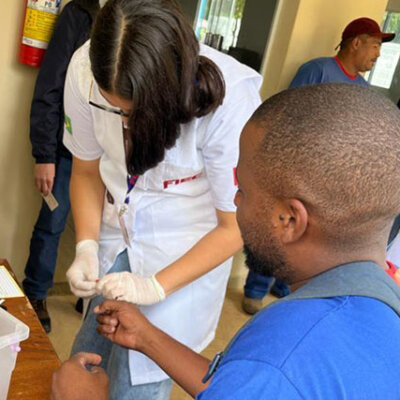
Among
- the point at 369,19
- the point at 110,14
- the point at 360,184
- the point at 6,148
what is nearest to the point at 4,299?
the point at 110,14

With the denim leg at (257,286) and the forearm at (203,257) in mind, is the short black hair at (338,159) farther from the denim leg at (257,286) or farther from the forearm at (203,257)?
the denim leg at (257,286)

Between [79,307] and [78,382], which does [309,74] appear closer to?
[79,307]

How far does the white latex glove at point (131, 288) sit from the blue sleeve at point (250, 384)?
0.56 m

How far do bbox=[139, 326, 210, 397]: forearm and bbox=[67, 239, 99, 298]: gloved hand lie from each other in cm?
23

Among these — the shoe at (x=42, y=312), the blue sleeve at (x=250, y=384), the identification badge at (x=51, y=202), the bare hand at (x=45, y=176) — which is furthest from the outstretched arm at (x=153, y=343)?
the shoe at (x=42, y=312)

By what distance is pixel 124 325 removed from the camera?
108 centimetres

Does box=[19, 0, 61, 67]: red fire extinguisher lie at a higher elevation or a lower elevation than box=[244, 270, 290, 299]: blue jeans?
higher

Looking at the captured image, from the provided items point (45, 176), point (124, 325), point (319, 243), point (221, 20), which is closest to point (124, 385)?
point (124, 325)

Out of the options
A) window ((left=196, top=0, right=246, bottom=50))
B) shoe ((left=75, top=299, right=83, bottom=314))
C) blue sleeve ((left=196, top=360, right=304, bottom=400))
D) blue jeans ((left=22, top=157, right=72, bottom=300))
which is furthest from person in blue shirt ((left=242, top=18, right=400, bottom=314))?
blue sleeve ((left=196, top=360, right=304, bottom=400))

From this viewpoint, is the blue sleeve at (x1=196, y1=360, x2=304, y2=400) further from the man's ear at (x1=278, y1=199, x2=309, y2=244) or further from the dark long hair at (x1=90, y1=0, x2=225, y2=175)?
the dark long hair at (x1=90, y1=0, x2=225, y2=175)

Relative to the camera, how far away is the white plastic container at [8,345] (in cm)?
78

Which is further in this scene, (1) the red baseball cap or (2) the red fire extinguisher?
(1) the red baseball cap

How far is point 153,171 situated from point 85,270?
31 centimetres

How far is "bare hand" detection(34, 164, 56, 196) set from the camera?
209 centimetres
